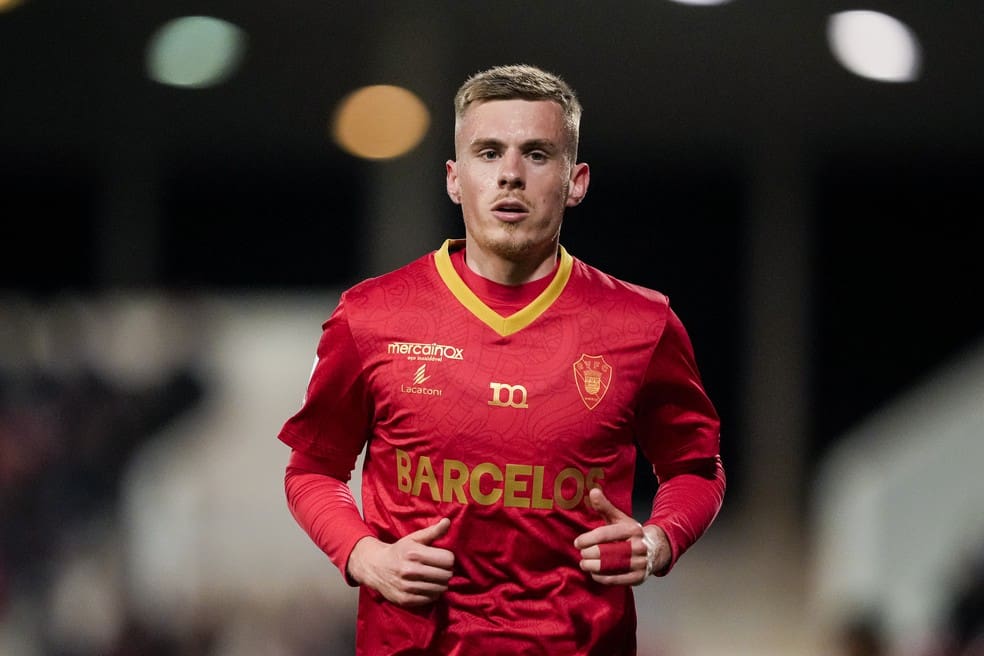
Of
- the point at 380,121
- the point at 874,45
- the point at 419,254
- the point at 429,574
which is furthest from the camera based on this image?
the point at 380,121

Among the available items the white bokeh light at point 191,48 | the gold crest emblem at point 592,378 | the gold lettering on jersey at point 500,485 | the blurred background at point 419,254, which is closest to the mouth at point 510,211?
the gold crest emblem at point 592,378

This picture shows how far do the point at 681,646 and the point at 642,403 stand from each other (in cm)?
325

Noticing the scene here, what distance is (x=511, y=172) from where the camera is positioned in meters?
1.76

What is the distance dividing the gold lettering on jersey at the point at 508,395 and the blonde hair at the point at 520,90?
33 centimetres

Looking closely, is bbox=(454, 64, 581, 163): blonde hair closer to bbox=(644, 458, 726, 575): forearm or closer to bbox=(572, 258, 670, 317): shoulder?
bbox=(572, 258, 670, 317): shoulder

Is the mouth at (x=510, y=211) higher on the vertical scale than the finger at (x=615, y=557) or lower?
higher

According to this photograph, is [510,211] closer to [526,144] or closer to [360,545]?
[526,144]

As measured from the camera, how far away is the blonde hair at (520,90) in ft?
5.88

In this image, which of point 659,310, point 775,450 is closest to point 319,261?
point 775,450

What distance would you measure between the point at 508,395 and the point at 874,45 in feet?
13.5

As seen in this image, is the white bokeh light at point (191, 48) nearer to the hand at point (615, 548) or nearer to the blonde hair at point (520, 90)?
the blonde hair at point (520, 90)

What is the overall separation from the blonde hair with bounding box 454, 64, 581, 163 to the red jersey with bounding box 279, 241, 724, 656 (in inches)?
8.0

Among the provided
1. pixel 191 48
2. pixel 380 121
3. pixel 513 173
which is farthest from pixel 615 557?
pixel 191 48

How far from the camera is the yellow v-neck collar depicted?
1809 mm
